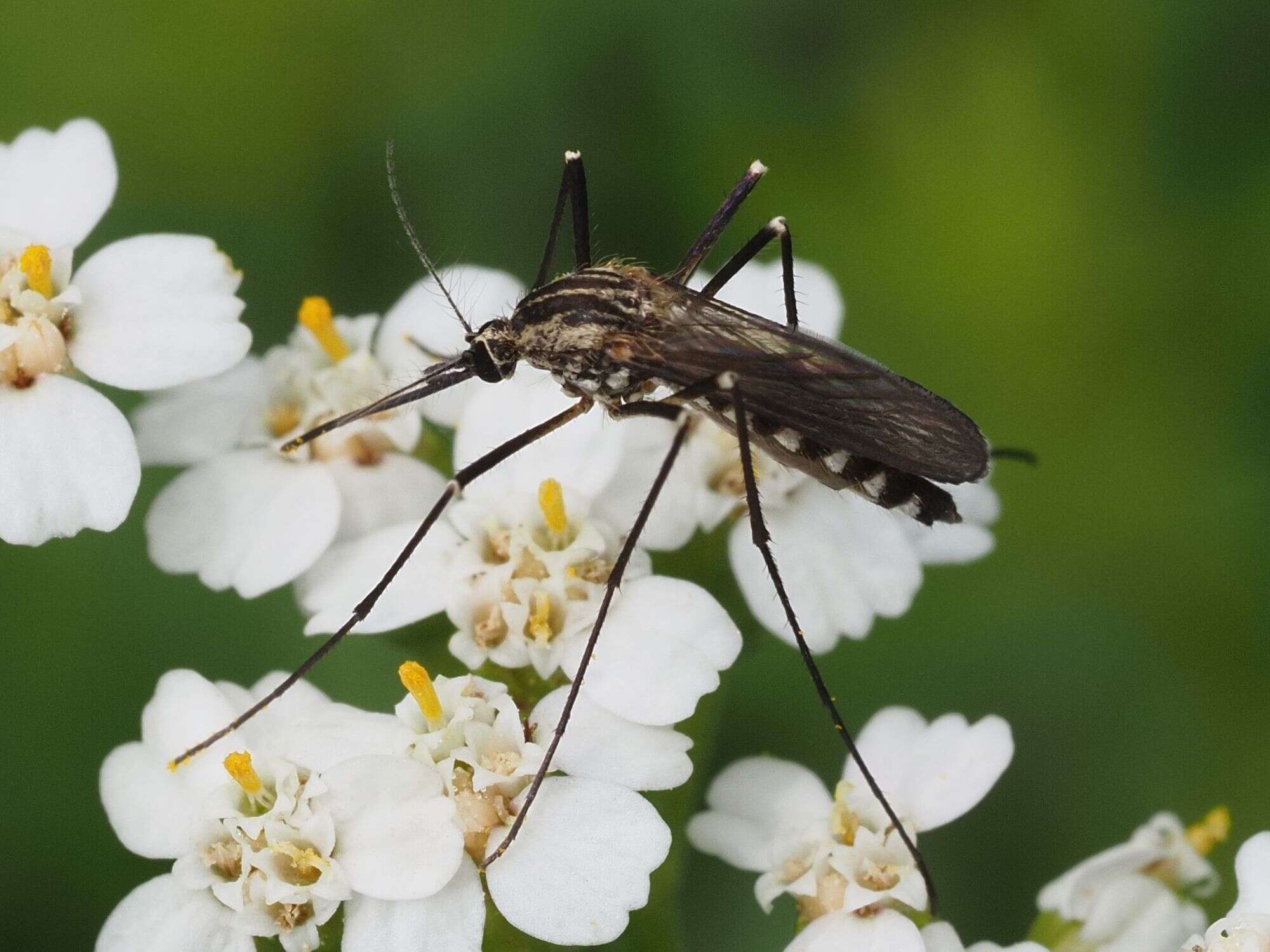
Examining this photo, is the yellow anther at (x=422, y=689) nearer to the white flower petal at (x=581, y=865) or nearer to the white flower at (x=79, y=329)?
the white flower petal at (x=581, y=865)

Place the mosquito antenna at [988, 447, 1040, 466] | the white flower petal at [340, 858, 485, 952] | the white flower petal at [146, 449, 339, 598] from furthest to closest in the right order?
the mosquito antenna at [988, 447, 1040, 466] < the white flower petal at [146, 449, 339, 598] < the white flower petal at [340, 858, 485, 952]

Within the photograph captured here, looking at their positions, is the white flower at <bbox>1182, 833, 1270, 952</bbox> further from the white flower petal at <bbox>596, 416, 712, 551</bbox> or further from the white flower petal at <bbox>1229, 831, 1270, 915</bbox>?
the white flower petal at <bbox>596, 416, 712, 551</bbox>

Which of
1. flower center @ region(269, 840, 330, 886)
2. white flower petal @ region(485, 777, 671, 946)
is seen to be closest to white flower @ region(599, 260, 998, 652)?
white flower petal @ region(485, 777, 671, 946)

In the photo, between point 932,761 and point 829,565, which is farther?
point 829,565

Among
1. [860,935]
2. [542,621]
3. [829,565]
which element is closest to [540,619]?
[542,621]

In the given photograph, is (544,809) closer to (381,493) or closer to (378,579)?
(378,579)

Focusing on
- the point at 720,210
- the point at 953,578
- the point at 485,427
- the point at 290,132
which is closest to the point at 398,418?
the point at 485,427

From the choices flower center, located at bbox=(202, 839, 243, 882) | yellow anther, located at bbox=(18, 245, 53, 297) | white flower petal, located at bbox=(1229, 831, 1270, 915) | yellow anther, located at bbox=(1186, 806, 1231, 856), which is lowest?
flower center, located at bbox=(202, 839, 243, 882)
